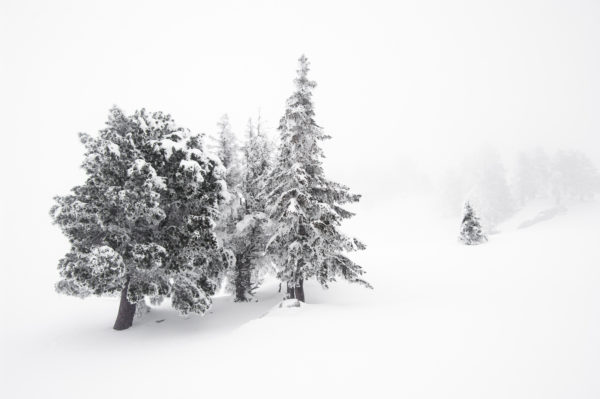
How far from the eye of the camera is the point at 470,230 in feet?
91.7

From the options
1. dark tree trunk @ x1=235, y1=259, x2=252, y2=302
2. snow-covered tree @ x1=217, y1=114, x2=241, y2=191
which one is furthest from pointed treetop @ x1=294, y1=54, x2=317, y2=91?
dark tree trunk @ x1=235, y1=259, x2=252, y2=302

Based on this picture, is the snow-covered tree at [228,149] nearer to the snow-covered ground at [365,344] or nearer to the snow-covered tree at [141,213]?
the snow-covered tree at [141,213]

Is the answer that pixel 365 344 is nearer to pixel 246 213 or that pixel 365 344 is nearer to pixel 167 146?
pixel 167 146

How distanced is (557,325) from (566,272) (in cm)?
788

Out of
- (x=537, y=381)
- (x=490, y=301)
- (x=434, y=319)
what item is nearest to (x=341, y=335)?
(x=434, y=319)

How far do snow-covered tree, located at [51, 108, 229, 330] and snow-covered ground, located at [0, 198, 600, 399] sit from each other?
2.41 m

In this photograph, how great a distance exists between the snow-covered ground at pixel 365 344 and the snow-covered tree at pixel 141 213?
94.9 inches

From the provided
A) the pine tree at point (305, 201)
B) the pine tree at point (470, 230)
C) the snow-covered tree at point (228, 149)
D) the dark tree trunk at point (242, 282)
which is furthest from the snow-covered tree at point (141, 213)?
the pine tree at point (470, 230)

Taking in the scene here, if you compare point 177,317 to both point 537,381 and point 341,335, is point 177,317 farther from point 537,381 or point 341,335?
point 537,381

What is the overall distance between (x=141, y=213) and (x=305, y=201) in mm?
7247

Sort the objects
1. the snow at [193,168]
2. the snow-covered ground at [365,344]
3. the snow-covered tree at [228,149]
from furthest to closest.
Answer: the snow-covered tree at [228,149] → the snow at [193,168] → the snow-covered ground at [365,344]

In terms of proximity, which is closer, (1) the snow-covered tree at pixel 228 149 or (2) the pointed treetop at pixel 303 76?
(2) the pointed treetop at pixel 303 76

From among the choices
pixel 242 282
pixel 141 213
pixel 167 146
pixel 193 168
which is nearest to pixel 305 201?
pixel 193 168

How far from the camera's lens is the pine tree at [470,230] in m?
27.4
